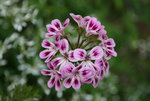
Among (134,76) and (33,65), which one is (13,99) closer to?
(33,65)

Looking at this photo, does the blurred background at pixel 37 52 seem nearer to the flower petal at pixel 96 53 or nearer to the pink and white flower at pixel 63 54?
the pink and white flower at pixel 63 54

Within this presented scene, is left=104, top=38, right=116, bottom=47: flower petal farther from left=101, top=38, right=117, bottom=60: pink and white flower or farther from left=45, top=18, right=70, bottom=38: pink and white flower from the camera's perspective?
left=45, top=18, right=70, bottom=38: pink and white flower

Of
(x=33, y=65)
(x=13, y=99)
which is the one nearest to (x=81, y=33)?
(x=13, y=99)

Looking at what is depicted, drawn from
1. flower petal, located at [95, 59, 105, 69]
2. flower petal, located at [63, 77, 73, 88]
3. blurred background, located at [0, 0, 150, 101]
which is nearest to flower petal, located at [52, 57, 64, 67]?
flower petal, located at [63, 77, 73, 88]

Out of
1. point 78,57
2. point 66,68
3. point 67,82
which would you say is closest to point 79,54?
point 78,57

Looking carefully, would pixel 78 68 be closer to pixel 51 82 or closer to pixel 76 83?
pixel 76 83

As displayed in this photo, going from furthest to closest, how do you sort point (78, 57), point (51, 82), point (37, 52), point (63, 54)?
point (37, 52) → point (51, 82) → point (63, 54) → point (78, 57)

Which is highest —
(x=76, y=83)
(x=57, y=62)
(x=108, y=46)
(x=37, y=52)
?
(x=37, y=52)

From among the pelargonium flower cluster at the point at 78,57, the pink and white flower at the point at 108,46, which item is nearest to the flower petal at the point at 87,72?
the pelargonium flower cluster at the point at 78,57
